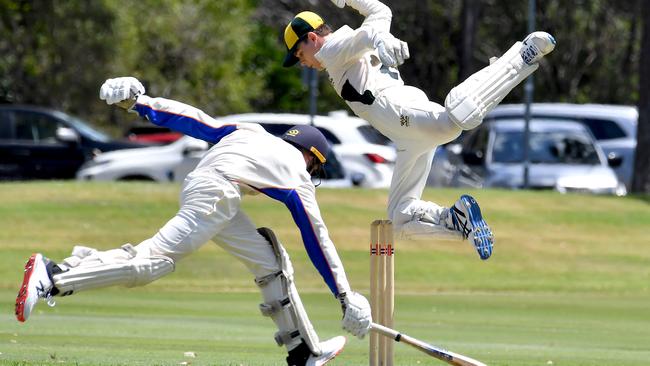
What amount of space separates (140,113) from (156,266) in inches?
41.0

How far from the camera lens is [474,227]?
9.01 m

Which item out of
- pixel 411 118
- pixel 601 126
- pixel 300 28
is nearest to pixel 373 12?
pixel 300 28

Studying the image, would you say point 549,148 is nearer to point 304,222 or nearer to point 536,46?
point 536,46

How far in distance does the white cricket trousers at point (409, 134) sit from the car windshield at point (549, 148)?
15.5 metres

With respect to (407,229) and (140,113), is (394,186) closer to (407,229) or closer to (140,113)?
(407,229)

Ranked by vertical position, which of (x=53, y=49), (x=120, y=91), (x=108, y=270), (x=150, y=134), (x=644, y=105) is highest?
(x=53, y=49)

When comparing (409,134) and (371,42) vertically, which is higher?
(371,42)

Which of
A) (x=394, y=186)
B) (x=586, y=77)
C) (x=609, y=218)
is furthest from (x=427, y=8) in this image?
(x=394, y=186)

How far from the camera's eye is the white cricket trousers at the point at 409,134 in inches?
361

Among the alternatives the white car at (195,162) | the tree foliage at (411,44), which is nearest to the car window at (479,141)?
the white car at (195,162)

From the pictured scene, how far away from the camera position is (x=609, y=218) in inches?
860

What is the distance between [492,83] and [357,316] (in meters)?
1.91

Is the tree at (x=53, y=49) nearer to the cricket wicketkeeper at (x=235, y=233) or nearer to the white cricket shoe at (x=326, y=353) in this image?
the cricket wicketkeeper at (x=235, y=233)

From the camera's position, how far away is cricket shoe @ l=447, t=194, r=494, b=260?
8992mm
